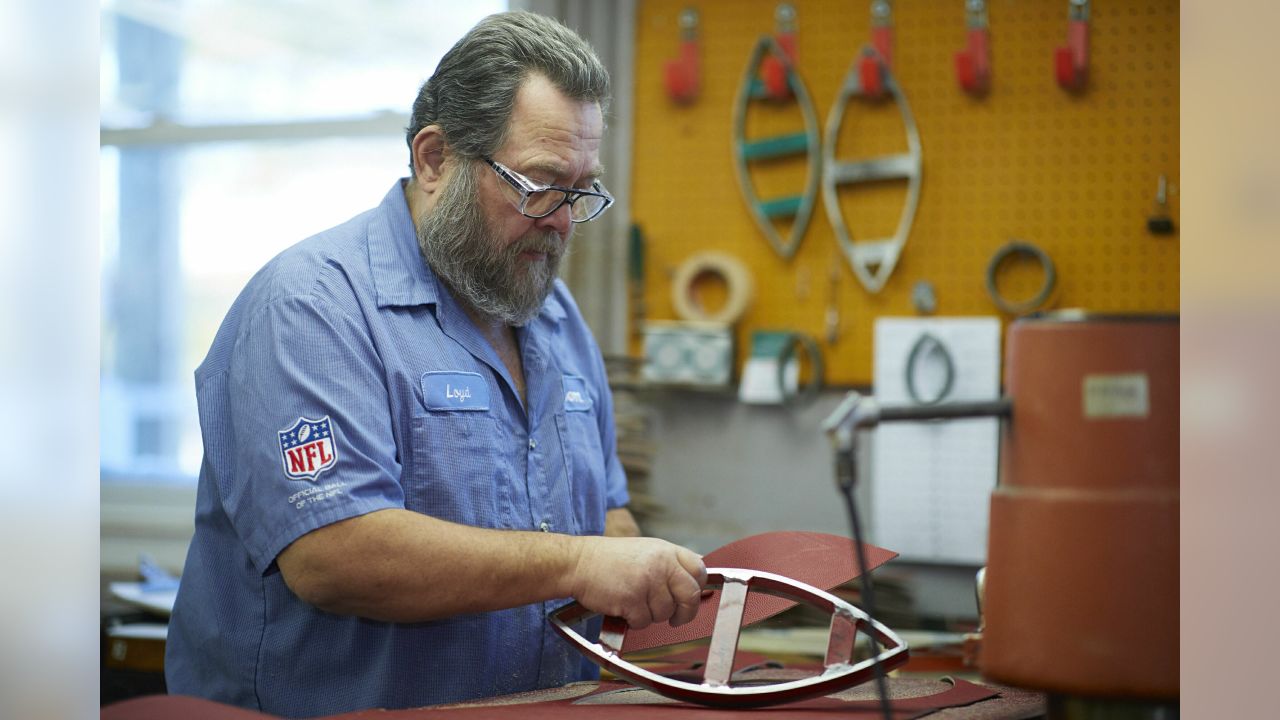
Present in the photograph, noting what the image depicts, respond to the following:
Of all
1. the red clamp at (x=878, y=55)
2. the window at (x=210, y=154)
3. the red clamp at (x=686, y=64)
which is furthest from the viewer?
the window at (x=210, y=154)

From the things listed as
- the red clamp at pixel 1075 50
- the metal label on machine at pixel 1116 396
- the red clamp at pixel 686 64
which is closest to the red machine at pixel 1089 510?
the metal label on machine at pixel 1116 396

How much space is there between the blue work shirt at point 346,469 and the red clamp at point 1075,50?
5.92 feet

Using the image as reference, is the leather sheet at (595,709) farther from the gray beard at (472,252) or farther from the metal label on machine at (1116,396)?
the gray beard at (472,252)

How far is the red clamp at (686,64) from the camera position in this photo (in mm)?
3033

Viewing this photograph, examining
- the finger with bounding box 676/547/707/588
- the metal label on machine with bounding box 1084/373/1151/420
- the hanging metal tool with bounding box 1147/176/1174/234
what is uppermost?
the hanging metal tool with bounding box 1147/176/1174/234

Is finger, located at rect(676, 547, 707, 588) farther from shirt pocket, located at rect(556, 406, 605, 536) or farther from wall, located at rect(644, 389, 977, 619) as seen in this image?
wall, located at rect(644, 389, 977, 619)

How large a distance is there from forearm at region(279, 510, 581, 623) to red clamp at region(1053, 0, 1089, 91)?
2.00 meters

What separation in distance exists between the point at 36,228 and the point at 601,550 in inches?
24.4

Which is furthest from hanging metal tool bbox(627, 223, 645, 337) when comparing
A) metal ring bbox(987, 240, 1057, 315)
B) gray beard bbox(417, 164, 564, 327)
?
gray beard bbox(417, 164, 564, 327)

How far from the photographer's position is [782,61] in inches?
115

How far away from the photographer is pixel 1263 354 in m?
0.65

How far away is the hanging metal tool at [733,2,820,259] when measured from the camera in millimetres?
2926

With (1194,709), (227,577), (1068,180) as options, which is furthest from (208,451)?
(1068,180)

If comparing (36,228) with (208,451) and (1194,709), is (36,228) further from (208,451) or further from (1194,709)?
(1194,709)
